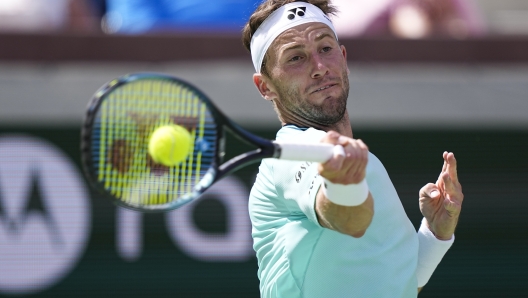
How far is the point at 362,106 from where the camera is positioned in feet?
19.1

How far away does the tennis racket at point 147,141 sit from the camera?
2.32m

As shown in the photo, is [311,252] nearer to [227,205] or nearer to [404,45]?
[227,205]

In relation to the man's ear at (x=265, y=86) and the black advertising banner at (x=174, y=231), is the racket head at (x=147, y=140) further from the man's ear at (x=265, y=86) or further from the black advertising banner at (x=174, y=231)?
the black advertising banner at (x=174, y=231)

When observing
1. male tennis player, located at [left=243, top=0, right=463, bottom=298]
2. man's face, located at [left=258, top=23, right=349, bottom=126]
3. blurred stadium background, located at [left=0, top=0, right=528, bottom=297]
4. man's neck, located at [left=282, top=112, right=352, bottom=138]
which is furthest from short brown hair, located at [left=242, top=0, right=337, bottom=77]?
blurred stadium background, located at [left=0, top=0, right=528, bottom=297]

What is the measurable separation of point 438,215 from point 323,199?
33.8 inches

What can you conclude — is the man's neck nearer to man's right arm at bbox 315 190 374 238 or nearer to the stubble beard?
the stubble beard

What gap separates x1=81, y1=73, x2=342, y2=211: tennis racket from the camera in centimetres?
232

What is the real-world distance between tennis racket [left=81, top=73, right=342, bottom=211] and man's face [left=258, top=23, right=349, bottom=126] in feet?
1.46

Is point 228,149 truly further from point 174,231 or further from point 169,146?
point 169,146

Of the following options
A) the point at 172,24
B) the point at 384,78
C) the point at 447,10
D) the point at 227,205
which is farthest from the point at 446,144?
the point at 172,24

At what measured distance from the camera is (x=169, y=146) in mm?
2365

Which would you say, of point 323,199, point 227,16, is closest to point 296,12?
point 323,199

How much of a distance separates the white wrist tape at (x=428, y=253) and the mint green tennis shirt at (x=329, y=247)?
0.71ft

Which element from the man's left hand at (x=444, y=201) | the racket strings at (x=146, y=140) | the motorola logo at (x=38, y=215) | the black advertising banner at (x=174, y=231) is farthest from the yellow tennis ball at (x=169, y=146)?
the motorola logo at (x=38, y=215)
